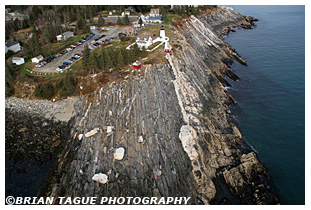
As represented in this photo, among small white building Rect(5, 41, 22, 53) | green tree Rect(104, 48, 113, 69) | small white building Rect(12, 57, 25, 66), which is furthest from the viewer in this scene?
small white building Rect(5, 41, 22, 53)

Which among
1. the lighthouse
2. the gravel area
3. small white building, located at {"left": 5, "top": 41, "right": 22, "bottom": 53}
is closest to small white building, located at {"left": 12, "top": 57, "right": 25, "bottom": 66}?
small white building, located at {"left": 5, "top": 41, "right": 22, "bottom": 53}

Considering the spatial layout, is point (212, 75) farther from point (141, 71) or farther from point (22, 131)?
point (22, 131)

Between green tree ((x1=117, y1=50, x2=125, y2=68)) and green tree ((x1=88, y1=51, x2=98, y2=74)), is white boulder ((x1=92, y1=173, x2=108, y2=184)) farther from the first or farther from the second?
green tree ((x1=88, y1=51, x2=98, y2=74))

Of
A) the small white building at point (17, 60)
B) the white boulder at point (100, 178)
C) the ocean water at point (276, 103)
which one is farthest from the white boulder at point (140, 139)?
the small white building at point (17, 60)

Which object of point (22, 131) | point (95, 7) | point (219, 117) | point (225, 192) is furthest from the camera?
point (95, 7)

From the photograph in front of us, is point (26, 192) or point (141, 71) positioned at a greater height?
point (141, 71)

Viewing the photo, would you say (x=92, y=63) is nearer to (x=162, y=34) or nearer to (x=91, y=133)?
(x=91, y=133)
